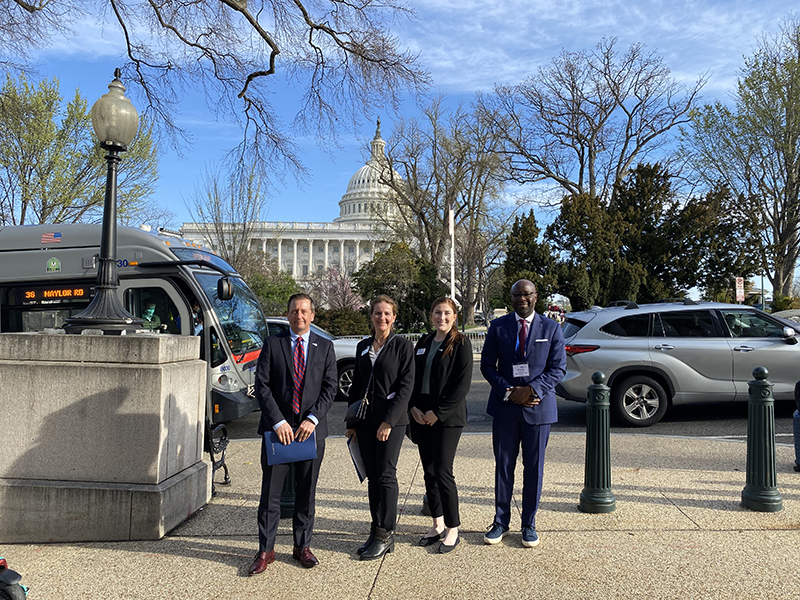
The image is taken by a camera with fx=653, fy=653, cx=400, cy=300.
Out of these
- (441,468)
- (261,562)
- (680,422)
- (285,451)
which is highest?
(285,451)

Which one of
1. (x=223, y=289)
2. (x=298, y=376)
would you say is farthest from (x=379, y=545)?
(x=223, y=289)

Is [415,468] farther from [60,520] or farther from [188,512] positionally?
[60,520]

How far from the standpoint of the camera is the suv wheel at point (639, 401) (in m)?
8.91

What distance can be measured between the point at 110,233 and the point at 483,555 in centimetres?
416

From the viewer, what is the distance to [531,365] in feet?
14.7

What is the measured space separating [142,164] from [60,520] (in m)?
22.9

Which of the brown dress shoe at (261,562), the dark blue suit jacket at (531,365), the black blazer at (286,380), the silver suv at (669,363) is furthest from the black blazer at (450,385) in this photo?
the silver suv at (669,363)

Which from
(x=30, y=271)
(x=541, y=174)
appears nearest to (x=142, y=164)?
(x=30, y=271)

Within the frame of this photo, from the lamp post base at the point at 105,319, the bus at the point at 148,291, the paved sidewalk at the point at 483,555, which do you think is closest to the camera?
the paved sidewalk at the point at 483,555

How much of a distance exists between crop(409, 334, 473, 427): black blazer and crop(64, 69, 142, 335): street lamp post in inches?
104

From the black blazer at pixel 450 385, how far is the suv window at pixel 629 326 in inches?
208

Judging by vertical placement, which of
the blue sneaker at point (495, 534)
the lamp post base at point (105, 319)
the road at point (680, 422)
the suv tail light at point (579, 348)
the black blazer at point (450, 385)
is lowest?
the blue sneaker at point (495, 534)

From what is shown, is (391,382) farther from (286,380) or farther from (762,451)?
(762,451)

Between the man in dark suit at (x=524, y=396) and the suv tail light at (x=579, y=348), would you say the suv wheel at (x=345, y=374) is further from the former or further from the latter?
the man in dark suit at (x=524, y=396)
